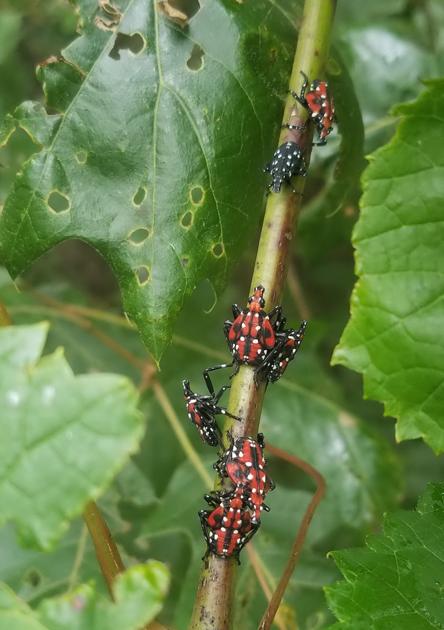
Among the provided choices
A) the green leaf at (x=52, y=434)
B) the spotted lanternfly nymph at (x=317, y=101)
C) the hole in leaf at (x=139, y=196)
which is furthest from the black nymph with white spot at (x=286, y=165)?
the green leaf at (x=52, y=434)

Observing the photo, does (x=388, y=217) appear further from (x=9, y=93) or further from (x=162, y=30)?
(x=9, y=93)

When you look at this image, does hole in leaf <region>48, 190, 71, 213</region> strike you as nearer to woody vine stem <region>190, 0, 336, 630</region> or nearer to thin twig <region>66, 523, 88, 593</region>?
woody vine stem <region>190, 0, 336, 630</region>

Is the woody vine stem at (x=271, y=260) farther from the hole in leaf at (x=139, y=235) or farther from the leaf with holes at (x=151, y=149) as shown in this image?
the hole in leaf at (x=139, y=235)

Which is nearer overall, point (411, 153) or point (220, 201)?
point (411, 153)

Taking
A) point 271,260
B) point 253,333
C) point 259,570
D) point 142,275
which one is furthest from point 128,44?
point 259,570

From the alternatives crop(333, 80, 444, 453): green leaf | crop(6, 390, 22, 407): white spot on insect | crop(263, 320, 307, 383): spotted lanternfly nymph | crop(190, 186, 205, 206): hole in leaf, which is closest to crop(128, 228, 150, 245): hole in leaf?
crop(190, 186, 205, 206): hole in leaf

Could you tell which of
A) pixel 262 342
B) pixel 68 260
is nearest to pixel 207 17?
pixel 262 342
